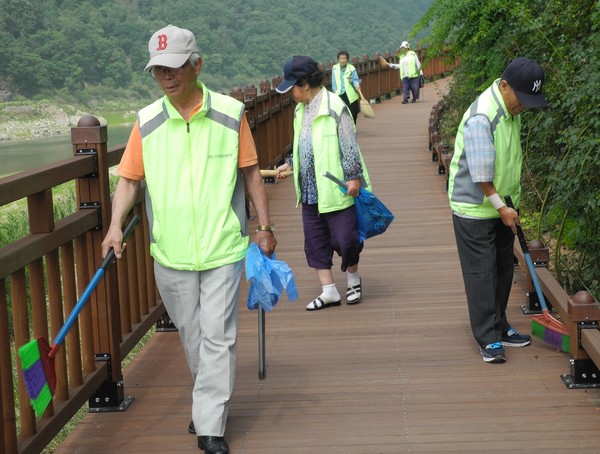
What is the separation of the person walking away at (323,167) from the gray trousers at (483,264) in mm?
1361

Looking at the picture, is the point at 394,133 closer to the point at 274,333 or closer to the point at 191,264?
the point at 274,333

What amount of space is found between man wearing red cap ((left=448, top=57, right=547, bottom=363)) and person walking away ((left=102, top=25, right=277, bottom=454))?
159 centimetres

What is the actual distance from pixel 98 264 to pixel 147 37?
89.4 m

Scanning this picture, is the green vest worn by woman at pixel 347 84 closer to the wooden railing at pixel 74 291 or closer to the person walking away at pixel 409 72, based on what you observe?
the person walking away at pixel 409 72

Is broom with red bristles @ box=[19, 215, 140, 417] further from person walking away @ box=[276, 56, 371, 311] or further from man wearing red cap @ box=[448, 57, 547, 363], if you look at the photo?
person walking away @ box=[276, 56, 371, 311]

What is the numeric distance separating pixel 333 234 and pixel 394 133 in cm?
→ 1451

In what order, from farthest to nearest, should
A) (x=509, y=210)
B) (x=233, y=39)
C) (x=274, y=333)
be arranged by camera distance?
(x=233, y=39) → (x=274, y=333) → (x=509, y=210)

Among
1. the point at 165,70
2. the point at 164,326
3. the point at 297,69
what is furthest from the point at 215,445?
the point at 297,69

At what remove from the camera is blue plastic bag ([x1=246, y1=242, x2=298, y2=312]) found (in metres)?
5.36

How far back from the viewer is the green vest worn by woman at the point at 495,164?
6.14 m

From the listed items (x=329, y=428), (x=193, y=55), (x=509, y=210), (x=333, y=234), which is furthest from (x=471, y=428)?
(x=333, y=234)

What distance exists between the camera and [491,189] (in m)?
6.07

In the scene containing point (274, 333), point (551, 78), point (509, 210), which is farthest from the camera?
point (551, 78)

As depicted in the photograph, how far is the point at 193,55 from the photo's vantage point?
15.8ft
